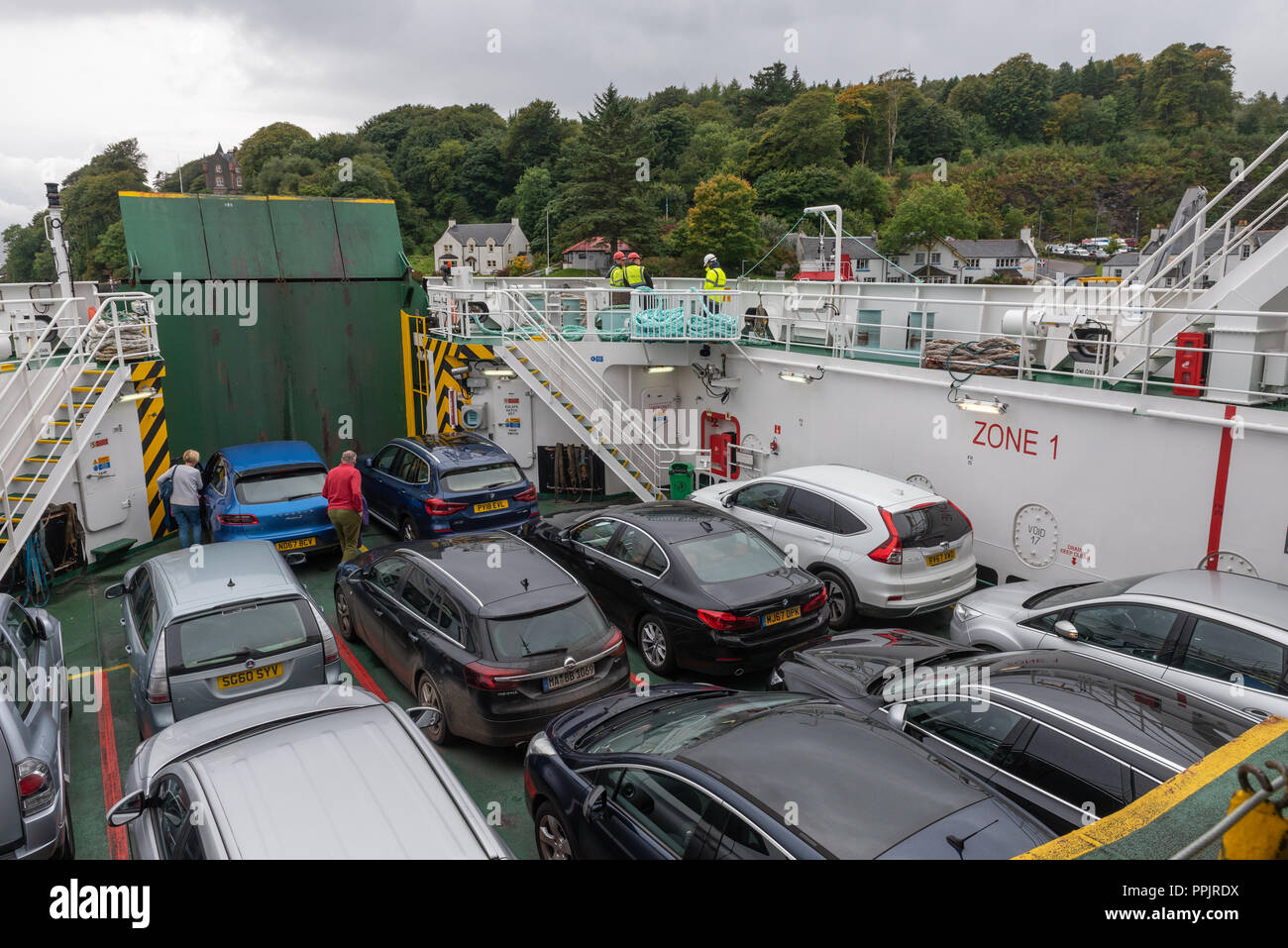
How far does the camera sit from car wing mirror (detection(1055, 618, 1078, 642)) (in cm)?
655

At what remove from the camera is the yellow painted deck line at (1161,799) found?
3.23 meters

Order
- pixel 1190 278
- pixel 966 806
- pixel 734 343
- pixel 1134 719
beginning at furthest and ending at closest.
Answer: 1. pixel 734 343
2. pixel 1190 278
3. pixel 1134 719
4. pixel 966 806

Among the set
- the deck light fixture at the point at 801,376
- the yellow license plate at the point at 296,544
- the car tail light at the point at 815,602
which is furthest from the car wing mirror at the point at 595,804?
the deck light fixture at the point at 801,376

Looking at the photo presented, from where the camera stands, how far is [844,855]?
351 centimetres

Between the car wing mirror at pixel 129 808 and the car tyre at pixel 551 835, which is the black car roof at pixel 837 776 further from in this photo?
the car wing mirror at pixel 129 808

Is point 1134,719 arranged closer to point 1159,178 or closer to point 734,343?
point 734,343

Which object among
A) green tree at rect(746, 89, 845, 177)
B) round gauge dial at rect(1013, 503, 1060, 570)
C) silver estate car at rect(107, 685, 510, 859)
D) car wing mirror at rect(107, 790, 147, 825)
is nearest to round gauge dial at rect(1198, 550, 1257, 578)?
round gauge dial at rect(1013, 503, 1060, 570)

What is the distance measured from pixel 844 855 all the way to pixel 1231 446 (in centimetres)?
660

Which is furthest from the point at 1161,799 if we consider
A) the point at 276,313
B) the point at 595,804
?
the point at 276,313

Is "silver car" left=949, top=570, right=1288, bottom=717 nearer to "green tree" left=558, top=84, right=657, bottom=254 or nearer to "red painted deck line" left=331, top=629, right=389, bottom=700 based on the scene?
"red painted deck line" left=331, top=629, right=389, bottom=700

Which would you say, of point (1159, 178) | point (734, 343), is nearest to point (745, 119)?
point (1159, 178)

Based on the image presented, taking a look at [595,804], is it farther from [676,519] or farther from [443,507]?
[443,507]

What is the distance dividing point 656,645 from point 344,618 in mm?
3419
